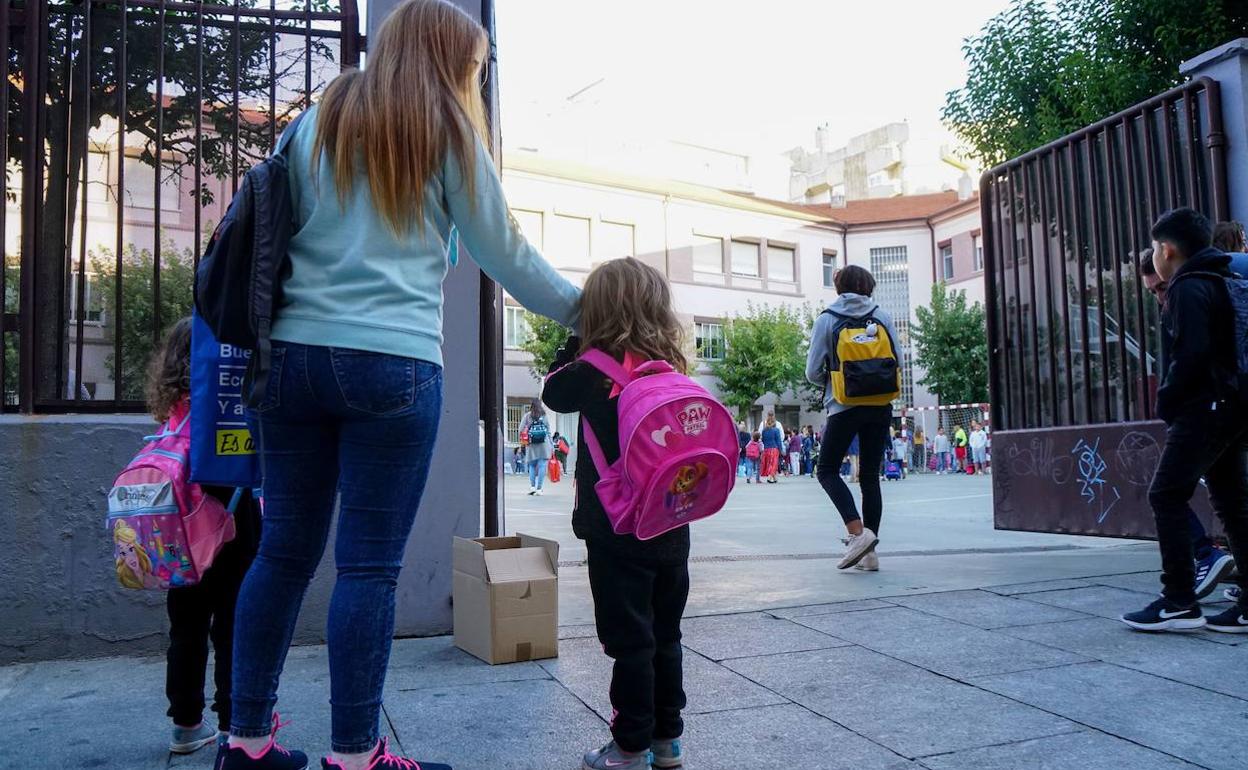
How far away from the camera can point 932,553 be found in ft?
23.0

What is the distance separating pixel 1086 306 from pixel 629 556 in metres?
5.21

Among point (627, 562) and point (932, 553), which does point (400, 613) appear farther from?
point (932, 553)

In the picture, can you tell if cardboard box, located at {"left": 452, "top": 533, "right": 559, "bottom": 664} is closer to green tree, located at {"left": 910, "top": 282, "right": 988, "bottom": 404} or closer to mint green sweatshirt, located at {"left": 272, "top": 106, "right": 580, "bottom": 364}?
mint green sweatshirt, located at {"left": 272, "top": 106, "right": 580, "bottom": 364}

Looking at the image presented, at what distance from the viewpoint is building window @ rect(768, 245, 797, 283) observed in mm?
40781

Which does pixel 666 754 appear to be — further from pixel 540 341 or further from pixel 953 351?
pixel 953 351

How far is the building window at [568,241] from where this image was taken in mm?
34938

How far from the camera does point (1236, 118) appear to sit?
17.7 ft

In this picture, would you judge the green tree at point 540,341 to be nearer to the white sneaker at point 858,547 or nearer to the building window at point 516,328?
the building window at point 516,328

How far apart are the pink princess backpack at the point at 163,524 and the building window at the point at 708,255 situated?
119 feet

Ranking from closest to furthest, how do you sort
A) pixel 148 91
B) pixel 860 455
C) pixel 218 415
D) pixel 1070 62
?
pixel 218 415 → pixel 148 91 → pixel 860 455 → pixel 1070 62

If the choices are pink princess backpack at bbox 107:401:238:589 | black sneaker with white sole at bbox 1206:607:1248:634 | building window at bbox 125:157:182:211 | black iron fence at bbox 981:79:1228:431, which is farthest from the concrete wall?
black iron fence at bbox 981:79:1228:431

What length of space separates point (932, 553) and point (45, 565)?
223 inches

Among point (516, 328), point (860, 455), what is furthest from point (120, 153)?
point (516, 328)

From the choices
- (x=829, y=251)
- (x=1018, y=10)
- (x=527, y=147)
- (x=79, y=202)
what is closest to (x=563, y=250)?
(x=527, y=147)
